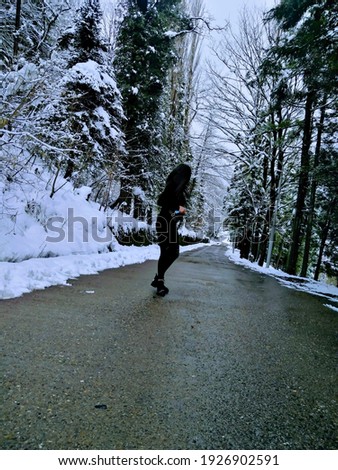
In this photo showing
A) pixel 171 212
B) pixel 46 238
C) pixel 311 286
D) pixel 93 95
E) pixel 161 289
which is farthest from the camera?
pixel 93 95

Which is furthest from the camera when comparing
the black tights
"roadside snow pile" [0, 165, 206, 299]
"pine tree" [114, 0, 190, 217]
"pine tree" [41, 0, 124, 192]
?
"pine tree" [114, 0, 190, 217]

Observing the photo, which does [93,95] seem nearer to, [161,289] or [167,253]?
[167,253]

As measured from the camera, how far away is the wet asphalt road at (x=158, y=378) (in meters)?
1.23

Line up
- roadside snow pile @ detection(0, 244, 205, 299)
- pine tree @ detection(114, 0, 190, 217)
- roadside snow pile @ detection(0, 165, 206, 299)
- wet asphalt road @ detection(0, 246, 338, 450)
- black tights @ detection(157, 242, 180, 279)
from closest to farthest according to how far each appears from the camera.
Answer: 1. wet asphalt road @ detection(0, 246, 338, 450)
2. roadside snow pile @ detection(0, 244, 205, 299)
3. roadside snow pile @ detection(0, 165, 206, 299)
4. black tights @ detection(157, 242, 180, 279)
5. pine tree @ detection(114, 0, 190, 217)

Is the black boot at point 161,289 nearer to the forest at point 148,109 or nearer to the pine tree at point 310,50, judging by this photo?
the forest at point 148,109

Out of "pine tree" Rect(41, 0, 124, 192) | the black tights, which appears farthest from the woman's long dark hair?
"pine tree" Rect(41, 0, 124, 192)

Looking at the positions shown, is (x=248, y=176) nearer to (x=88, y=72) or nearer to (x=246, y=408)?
(x=88, y=72)

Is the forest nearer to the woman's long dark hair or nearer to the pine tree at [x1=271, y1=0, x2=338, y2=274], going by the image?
the pine tree at [x1=271, y1=0, x2=338, y2=274]

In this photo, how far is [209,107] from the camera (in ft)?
48.3

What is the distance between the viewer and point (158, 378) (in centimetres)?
175

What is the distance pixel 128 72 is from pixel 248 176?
8.59 m

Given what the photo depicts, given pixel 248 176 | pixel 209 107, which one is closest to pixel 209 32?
pixel 209 107

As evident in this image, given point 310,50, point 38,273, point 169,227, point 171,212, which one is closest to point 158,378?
point 169,227

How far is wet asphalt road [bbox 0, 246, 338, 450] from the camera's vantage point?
4.04 feet
